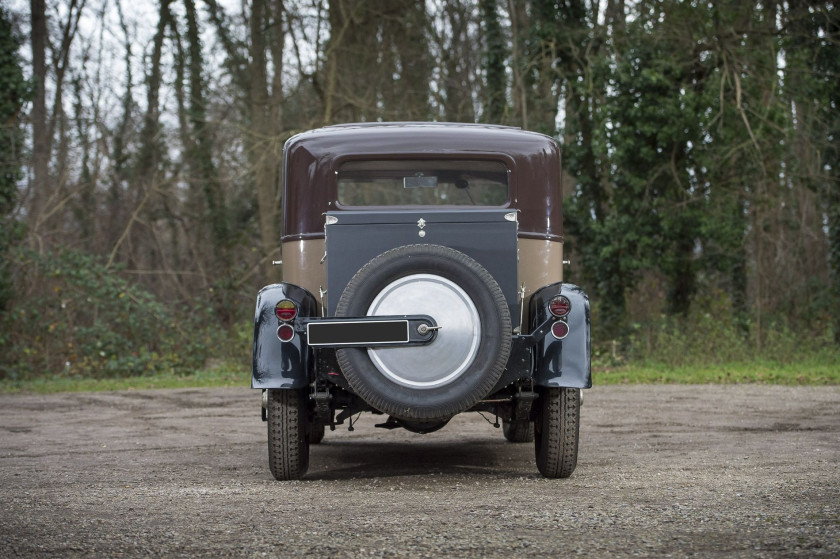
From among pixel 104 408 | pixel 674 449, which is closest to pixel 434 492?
pixel 674 449

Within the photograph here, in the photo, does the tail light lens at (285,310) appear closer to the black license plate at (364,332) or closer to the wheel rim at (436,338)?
the black license plate at (364,332)

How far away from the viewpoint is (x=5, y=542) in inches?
175

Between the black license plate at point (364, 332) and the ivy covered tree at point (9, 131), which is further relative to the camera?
the ivy covered tree at point (9, 131)

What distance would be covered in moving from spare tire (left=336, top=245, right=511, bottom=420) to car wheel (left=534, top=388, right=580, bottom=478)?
77 centimetres

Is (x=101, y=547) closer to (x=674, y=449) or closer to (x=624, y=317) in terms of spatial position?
(x=674, y=449)

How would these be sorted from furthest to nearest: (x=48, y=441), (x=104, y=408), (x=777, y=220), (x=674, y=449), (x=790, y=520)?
(x=777, y=220) → (x=104, y=408) → (x=48, y=441) → (x=674, y=449) → (x=790, y=520)

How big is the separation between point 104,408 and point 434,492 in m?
7.47

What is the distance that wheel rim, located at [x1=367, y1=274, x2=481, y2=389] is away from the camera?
5.80 m

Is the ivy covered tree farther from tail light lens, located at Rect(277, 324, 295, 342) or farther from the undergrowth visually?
tail light lens, located at Rect(277, 324, 295, 342)

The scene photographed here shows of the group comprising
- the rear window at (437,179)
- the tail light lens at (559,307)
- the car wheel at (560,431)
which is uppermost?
the rear window at (437,179)

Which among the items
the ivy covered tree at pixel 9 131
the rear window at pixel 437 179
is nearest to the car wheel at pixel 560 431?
the rear window at pixel 437 179

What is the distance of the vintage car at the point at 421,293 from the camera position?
580cm

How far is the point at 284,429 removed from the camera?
647 centimetres

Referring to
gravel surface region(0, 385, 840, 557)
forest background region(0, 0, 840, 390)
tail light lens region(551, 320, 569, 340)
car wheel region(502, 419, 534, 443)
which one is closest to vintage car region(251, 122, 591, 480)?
tail light lens region(551, 320, 569, 340)
